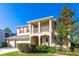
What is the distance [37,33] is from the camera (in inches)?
429

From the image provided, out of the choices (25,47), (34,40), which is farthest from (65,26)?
(25,47)

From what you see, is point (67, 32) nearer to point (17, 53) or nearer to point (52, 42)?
point (52, 42)

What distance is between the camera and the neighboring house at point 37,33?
10711 millimetres

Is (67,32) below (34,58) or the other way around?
the other way around

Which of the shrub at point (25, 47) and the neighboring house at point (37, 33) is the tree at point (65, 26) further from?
the shrub at point (25, 47)

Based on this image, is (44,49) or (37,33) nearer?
(44,49)

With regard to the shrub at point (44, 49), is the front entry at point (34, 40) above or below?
above

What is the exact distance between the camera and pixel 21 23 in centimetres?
1071

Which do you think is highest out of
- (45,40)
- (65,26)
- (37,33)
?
(65,26)

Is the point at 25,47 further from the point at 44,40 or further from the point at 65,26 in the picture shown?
the point at 65,26

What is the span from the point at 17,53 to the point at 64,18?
193 cm

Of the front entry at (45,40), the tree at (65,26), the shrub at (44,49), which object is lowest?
the shrub at (44,49)

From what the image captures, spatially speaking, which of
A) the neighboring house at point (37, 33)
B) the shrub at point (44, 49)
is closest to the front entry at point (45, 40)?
the neighboring house at point (37, 33)

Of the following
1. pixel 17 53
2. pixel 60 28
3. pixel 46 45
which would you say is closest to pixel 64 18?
pixel 60 28
